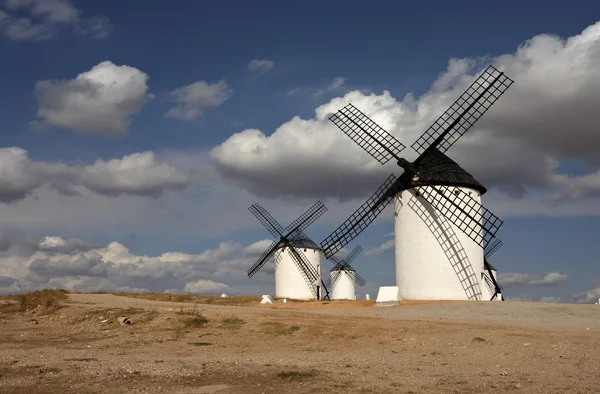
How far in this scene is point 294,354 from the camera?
15.1 metres

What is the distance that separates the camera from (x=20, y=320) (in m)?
24.9

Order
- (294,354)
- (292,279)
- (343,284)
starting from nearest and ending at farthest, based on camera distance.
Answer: (294,354) < (292,279) < (343,284)

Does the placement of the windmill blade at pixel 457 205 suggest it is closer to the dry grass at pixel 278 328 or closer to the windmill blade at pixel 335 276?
the dry grass at pixel 278 328

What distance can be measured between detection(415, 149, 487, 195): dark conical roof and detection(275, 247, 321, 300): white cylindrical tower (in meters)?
26.4

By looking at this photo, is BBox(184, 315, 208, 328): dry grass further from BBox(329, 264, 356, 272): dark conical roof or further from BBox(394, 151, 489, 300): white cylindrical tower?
BBox(329, 264, 356, 272): dark conical roof

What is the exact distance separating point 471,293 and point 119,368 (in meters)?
23.9

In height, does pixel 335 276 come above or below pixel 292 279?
above

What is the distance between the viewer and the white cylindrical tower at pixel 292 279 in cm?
5644

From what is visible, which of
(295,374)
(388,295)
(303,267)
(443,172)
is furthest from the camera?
(303,267)

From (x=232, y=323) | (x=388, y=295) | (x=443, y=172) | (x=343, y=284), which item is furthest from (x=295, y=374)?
(x=343, y=284)

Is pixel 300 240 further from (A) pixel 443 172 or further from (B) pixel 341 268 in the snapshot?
(A) pixel 443 172

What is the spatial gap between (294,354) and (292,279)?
41877 millimetres

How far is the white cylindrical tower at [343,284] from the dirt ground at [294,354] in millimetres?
42530

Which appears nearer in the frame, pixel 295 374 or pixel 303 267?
pixel 295 374
